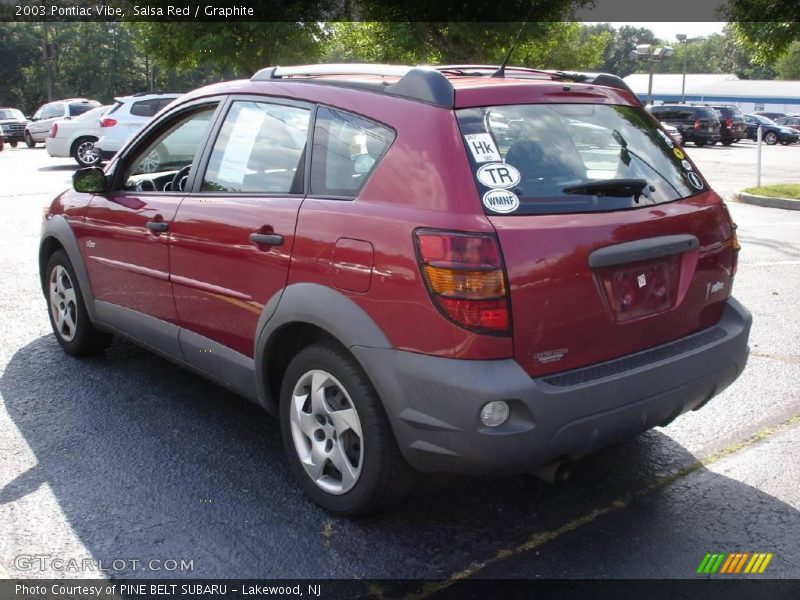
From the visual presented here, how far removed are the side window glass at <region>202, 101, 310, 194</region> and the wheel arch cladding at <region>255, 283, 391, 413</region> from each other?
1.65ft

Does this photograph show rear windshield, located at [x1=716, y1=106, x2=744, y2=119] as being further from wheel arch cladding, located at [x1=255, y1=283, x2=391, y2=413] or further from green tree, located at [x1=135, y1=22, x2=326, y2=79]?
wheel arch cladding, located at [x1=255, y1=283, x2=391, y2=413]

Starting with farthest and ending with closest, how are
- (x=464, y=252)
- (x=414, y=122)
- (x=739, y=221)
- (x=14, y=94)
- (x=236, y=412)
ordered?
1. (x=14, y=94)
2. (x=739, y=221)
3. (x=236, y=412)
4. (x=414, y=122)
5. (x=464, y=252)

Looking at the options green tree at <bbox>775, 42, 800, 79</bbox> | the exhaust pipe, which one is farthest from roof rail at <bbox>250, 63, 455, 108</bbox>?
green tree at <bbox>775, 42, 800, 79</bbox>

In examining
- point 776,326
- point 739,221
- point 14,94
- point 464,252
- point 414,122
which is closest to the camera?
point 464,252

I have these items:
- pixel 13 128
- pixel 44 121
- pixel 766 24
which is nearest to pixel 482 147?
pixel 766 24

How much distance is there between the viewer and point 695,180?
3840 mm

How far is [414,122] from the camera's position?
325 cm

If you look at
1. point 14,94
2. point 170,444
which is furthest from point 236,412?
point 14,94

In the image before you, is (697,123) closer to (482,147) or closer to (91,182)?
(91,182)

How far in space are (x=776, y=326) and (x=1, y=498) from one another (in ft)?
17.7

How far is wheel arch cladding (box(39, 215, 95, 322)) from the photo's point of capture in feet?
17.0

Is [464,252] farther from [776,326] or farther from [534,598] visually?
[776,326]

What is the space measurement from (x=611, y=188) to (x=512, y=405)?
1.00 m

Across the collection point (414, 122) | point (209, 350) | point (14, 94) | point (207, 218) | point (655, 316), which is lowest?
point (14, 94)
